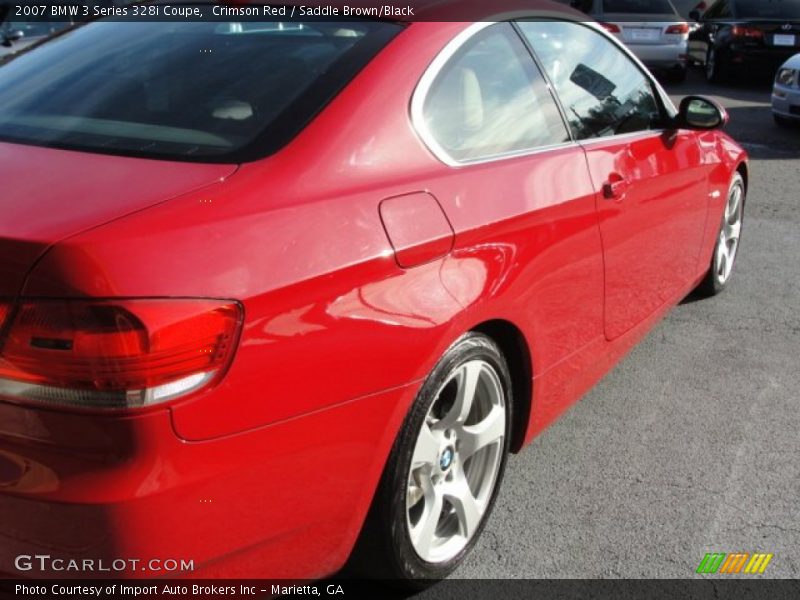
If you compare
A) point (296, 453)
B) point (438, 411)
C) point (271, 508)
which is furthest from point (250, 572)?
point (438, 411)

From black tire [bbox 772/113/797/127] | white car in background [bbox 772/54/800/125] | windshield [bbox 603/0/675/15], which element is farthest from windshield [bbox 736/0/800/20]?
white car in background [bbox 772/54/800/125]

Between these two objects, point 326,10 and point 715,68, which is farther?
point 715,68

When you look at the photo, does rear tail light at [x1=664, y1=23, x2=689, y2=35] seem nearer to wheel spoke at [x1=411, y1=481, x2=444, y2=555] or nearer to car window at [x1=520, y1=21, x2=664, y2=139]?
car window at [x1=520, y1=21, x2=664, y2=139]

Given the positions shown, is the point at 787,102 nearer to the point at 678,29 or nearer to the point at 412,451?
the point at 678,29

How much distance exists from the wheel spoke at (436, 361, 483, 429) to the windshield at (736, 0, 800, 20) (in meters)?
13.4

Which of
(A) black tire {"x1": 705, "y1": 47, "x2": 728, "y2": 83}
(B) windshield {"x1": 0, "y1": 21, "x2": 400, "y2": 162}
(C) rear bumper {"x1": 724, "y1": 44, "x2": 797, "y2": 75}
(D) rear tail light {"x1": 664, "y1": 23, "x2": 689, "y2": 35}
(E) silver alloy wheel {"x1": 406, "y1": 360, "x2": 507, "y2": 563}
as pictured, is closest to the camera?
(B) windshield {"x1": 0, "y1": 21, "x2": 400, "y2": 162}

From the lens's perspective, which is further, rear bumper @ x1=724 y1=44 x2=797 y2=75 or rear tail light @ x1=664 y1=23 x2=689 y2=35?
rear tail light @ x1=664 y1=23 x2=689 y2=35

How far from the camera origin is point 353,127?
229 centimetres

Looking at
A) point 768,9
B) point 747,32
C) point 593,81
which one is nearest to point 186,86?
point 593,81

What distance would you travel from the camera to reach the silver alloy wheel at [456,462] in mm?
2535

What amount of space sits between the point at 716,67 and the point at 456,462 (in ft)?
44.3

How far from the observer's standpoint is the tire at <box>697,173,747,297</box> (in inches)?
192

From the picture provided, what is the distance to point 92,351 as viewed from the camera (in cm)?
176

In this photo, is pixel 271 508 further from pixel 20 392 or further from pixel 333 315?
pixel 20 392
